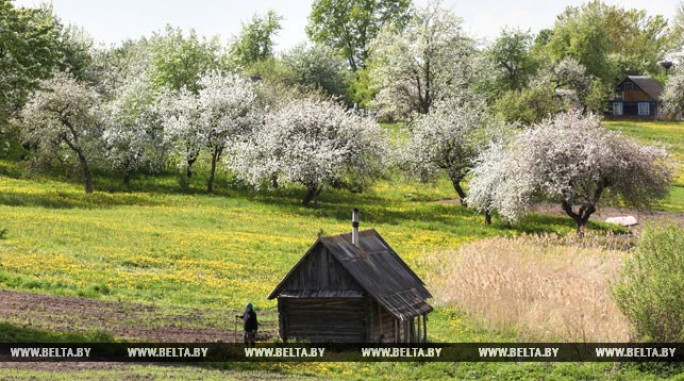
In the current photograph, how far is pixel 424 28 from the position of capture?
95.1 m

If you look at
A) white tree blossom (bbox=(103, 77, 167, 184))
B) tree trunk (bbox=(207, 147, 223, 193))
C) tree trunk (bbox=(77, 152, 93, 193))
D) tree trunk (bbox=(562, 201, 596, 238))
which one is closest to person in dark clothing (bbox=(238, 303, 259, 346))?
tree trunk (bbox=(562, 201, 596, 238))

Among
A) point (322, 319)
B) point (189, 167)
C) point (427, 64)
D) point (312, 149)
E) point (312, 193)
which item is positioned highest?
point (427, 64)

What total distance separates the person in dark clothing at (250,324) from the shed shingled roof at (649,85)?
11171 centimetres

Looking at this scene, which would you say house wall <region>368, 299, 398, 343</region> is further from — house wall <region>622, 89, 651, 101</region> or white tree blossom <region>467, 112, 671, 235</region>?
house wall <region>622, 89, 651, 101</region>

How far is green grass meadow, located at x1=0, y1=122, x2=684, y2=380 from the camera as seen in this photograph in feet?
105

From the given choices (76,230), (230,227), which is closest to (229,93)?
(230,227)

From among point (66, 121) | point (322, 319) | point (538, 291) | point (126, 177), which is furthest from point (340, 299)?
point (126, 177)

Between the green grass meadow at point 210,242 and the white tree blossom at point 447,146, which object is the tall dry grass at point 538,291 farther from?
the white tree blossom at point 447,146

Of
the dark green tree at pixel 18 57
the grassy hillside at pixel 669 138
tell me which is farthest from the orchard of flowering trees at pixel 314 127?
the grassy hillside at pixel 669 138

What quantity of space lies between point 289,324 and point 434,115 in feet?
146

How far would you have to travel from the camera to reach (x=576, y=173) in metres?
64.5

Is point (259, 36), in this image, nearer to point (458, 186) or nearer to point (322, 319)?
point (458, 186)

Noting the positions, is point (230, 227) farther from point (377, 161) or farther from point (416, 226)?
point (377, 161)

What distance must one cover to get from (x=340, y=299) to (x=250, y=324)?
3.29 meters
